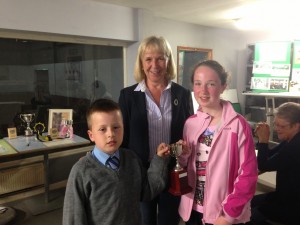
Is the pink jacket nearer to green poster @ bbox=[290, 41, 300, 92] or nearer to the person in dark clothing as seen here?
the person in dark clothing

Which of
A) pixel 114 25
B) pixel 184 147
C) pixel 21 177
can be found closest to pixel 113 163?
pixel 184 147

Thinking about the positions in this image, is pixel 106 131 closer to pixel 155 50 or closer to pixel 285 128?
pixel 155 50

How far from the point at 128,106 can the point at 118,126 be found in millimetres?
321

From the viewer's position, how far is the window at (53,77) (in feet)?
10.9

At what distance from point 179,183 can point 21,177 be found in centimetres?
267

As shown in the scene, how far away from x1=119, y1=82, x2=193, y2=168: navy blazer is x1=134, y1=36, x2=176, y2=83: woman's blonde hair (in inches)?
4.1

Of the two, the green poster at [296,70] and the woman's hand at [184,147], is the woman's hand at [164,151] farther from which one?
the green poster at [296,70]

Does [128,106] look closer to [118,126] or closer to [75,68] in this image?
[118,126]

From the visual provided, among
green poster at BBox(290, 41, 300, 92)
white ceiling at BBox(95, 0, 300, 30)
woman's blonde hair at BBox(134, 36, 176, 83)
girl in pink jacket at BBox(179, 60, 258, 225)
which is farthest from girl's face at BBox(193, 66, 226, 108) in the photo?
green poster at BBox(290, 41, 300, 92)

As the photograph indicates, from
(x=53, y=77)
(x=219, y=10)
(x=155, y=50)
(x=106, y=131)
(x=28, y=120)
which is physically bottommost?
(x=28, y=120)

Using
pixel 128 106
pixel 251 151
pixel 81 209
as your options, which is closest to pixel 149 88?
pixel 128 106

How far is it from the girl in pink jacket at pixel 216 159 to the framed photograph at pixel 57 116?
247 cm

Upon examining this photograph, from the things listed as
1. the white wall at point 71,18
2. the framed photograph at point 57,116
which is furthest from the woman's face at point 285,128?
the white wall at point 71,18

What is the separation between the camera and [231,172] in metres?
1.22
